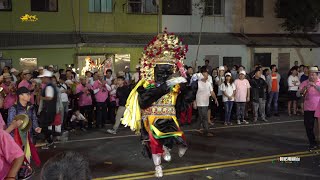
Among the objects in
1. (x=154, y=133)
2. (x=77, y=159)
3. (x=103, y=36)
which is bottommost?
(x=154, y=133)

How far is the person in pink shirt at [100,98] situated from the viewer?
1372 cm

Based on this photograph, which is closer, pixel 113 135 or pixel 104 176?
pixel 104 176

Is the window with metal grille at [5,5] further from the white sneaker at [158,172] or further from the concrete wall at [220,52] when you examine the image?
the white sneaker at [158,172]

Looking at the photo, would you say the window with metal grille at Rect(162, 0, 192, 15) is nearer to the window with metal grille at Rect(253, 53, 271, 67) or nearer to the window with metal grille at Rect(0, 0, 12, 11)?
the window with metal grille at Rect(253, 53, 271, 67)

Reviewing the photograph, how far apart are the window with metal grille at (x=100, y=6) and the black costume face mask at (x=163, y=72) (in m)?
12.4

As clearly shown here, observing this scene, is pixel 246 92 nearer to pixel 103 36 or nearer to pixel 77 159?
pixel 103 36

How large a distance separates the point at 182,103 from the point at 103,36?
1202 centimetres

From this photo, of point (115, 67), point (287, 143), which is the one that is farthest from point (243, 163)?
point (115, 67)

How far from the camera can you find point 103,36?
20.4 meters

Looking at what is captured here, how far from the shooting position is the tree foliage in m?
22.9

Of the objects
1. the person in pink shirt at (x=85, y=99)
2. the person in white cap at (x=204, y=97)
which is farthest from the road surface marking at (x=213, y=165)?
the person in pink shirt at (x=85, y=99)

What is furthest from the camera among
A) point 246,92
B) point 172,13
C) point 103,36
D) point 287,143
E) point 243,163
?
point 172,13

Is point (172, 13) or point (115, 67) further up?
point (172, 13)

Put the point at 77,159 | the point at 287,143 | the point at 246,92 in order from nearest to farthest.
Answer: the point at 77,159 < the point at 287,143 < the point at 246,92
